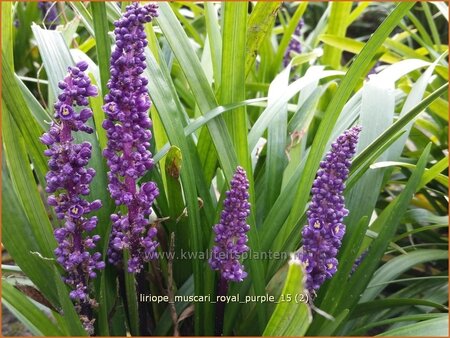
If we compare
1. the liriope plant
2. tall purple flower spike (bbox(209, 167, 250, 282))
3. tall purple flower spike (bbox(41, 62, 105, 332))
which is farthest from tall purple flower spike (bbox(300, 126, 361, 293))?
tall purple flower spike (bbox(41, 62, 105, 332))

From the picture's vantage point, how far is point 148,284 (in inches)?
67.7

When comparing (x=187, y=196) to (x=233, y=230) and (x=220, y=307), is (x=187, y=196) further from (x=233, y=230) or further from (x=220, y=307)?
(x=220, y=307)

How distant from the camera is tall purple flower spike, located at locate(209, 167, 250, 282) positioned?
1.40 m

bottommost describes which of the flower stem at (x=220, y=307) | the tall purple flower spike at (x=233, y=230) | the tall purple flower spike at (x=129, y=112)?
the flower stem at (x=220, y=307)

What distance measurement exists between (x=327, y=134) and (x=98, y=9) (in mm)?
794

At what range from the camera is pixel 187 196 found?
5.35 ft

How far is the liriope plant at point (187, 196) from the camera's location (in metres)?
1.34

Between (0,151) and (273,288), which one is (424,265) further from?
(0,151)

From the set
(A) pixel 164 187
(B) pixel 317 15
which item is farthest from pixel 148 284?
(B) pixel 317 15

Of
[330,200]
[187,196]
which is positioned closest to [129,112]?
[187,196]

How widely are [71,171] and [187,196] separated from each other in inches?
17.0

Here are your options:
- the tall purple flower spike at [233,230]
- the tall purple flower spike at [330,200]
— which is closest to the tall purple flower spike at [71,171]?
the tall purple flower spike at [233,230]

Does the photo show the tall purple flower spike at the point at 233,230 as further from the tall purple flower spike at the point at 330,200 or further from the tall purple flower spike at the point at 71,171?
the tall purple flower spike at the point at 71,171

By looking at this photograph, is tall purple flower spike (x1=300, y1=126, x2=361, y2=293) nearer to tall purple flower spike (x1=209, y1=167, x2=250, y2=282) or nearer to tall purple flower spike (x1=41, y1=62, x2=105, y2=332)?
tall purple flower spike (x1=209, y1=167, x2=250, y2=282)
